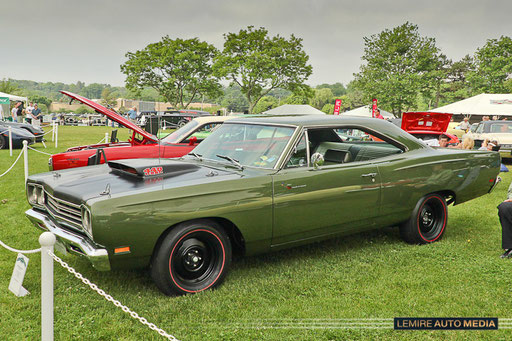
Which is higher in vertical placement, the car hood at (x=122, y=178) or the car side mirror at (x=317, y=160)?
the car side mirror at (x=317, y=160)

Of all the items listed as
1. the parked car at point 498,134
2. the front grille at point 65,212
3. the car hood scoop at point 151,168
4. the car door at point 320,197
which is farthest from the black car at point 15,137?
the parked car at point 498,134

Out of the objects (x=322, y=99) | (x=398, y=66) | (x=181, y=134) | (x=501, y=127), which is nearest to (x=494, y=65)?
(x=398, y=66)

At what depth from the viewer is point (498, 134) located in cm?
1480

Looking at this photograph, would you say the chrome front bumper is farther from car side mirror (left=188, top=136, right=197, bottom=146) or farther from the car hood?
car side mirror (left=188, top=136, right=197, bottom=146)

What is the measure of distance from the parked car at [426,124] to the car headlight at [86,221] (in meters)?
10.9

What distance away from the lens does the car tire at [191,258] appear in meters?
3.48

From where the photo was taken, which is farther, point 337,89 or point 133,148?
point 337,89

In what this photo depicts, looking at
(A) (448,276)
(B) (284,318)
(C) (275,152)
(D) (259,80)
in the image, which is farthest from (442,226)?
(D) (259,80)

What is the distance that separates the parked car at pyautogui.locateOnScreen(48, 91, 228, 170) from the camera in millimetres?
7000

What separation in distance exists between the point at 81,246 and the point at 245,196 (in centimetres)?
142

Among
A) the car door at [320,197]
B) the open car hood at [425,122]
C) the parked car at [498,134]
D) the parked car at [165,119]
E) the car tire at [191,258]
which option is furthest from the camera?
the parked car at [498,134]

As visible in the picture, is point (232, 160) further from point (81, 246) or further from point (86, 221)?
point (81, 246)

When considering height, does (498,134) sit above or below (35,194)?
above

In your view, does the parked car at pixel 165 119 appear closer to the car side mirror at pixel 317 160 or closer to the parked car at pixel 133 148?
the parked car at pixel 133 148
